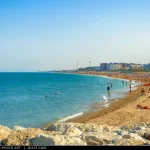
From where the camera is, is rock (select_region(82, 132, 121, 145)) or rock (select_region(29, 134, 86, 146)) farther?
rock (select_region(82, 132, 121, 145))

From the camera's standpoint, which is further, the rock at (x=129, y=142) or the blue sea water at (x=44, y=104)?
the blue sea water at (x=44, y=104)

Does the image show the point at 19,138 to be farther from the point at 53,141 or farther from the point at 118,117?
the point at 118,117

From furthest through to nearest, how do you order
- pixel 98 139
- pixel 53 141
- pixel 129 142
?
pixel 98 139 < pixel 129 142 < pixel 53 141

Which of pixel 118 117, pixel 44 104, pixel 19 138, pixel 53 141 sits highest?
pixel 53 141

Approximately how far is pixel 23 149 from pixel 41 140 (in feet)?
5.85

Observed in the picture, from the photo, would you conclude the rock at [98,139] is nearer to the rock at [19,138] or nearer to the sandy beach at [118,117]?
the rock at [19,138]

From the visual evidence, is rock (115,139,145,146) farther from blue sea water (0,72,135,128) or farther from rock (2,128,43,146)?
blue sea water (0,72,135,128)

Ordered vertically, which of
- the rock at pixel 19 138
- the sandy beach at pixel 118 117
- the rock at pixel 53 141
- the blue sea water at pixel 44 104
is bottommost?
the blue sea water at pixel 44 104

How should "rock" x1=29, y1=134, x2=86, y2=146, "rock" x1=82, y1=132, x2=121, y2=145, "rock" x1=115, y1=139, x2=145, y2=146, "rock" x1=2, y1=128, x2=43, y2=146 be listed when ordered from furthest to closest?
"rock" x1=2, y1=128, x2=43, y2=146
"rock" x1=82, y1=132, x2=121, y2=145
"rock" x1=115, y1=139, x2=145, y2=146
"rock" x1=29, y1=134, x2=86, y2=146

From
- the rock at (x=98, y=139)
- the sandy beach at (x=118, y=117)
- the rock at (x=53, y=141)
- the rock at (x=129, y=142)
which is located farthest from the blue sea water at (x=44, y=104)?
the rock at (x=129, y=142)

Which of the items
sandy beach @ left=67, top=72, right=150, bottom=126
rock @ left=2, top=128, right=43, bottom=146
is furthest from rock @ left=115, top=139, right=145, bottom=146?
sandy beach @ left=67, top=72, right=150, bottom=126

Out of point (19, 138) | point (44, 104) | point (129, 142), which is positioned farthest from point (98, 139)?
point (44, 104)

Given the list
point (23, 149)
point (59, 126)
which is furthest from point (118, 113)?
point (23, 149)

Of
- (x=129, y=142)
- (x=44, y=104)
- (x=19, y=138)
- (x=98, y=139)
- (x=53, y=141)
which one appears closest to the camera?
(x=53, y=141)
